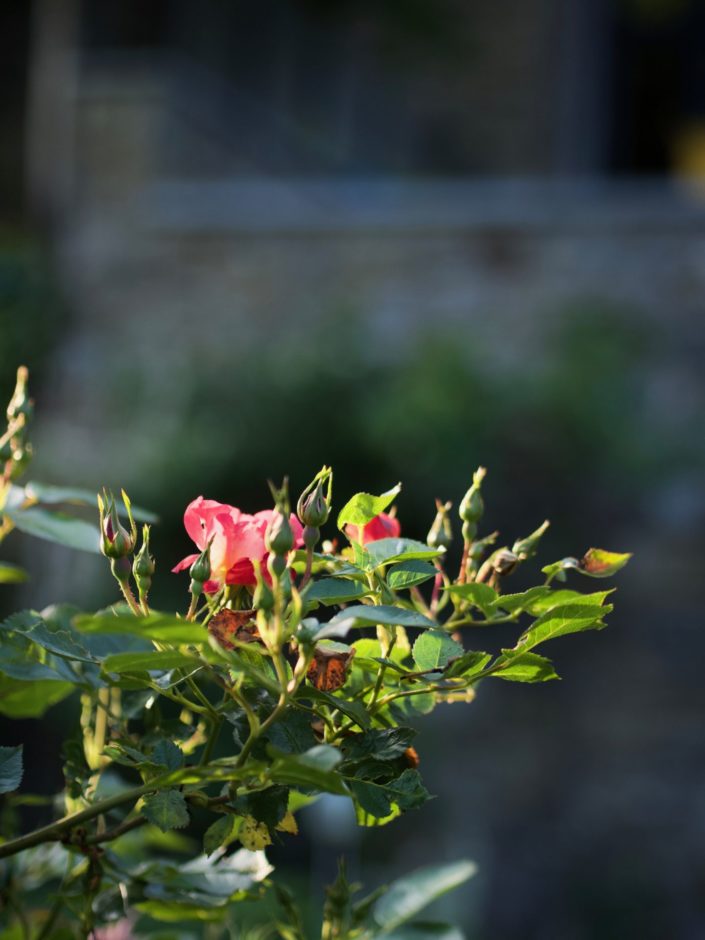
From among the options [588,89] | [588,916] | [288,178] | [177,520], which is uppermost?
[588,89]

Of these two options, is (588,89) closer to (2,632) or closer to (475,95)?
(475,95)

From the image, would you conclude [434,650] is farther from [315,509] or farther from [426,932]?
[426,932]

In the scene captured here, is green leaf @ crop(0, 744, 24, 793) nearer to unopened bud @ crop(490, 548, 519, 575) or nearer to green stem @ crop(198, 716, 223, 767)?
green stem @ crop(198, 716, 223, 767)

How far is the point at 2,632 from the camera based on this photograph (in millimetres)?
521

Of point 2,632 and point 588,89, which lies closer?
point 2,632

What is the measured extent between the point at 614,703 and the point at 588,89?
9.79 ft

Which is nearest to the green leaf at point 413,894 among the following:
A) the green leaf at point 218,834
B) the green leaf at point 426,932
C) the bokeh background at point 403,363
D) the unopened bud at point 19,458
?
the green leaf at point 426,932

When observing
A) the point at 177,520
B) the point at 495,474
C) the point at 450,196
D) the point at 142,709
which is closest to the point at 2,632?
the point at 142,709

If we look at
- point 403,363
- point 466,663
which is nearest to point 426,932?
point 466,663

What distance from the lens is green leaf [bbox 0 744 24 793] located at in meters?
0.53

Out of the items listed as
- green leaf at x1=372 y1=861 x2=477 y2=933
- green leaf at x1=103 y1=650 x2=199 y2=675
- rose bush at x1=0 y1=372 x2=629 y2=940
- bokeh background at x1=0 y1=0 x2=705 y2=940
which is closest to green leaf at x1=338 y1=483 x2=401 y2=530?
rose bush at x1=0 y1=372 x2=629 y2=940

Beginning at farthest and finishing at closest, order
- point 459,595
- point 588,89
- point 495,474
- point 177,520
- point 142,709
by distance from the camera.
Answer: point 588,89 < point 495,474 < point 177,520 < point 142,709 < point 459,595

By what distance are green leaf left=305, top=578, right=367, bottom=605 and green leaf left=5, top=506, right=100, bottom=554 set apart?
0.67ft

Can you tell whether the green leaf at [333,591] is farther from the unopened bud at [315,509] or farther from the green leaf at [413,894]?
the green leaf at [413,894]
